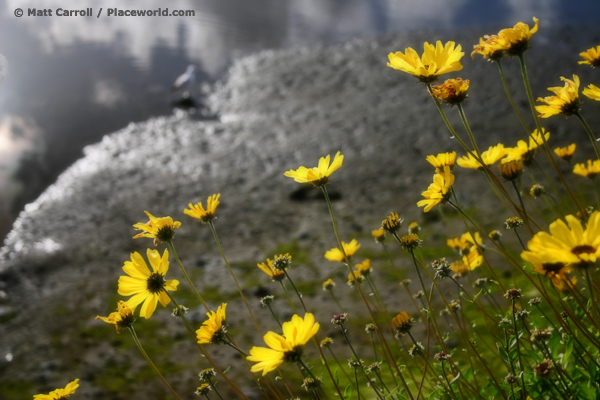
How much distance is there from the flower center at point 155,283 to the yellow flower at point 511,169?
2.86 ft

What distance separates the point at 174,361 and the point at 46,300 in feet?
5.36

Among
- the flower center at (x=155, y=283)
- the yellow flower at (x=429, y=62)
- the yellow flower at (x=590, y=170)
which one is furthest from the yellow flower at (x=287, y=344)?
the yellow flower at (x=590, y=170)

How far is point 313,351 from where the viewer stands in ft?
8.46

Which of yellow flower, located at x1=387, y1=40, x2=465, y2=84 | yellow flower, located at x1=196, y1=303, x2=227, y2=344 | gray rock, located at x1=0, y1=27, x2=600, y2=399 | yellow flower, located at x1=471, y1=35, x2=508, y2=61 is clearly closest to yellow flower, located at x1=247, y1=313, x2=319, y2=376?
yellow flower, located at x1=196, y1=303, x2=227, y2=344

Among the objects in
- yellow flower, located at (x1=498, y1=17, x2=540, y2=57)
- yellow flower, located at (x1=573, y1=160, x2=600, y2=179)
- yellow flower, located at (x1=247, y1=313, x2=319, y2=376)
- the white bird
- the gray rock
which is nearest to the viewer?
yellow flower, located at (x1=247, y1=313, x2=319, y2=376)

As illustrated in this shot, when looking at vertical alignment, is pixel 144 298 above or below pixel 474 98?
below

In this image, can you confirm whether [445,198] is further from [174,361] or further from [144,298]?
[174,361]

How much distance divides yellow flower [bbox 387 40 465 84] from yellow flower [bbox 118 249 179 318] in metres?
0.68

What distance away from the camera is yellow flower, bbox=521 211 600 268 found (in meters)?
0.60

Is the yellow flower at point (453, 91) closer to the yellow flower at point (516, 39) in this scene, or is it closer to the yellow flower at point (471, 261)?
the yellow flower at point (516, 39)

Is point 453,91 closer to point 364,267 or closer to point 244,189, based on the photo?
point 364,267

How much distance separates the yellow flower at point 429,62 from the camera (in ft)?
2.95

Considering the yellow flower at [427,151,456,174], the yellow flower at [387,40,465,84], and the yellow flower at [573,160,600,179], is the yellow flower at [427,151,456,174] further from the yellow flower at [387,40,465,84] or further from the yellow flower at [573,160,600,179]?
the yellow flower at [573,160,600,179]

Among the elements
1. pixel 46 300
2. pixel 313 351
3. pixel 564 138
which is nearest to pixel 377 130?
pixel 564 138
